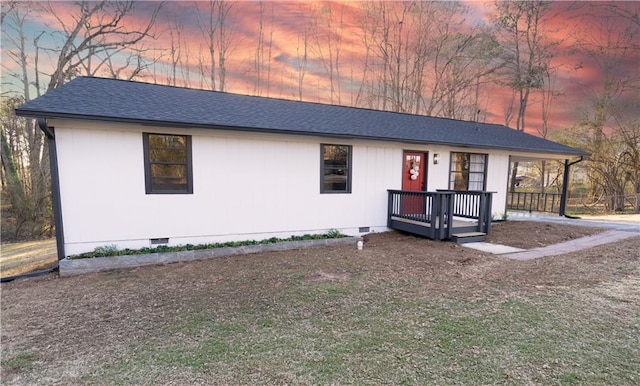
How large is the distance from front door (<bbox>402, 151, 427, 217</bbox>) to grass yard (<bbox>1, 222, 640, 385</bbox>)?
2.65 m

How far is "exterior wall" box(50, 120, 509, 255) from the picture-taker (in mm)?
5211

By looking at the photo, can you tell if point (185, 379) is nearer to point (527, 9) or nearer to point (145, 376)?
point (145, 376)

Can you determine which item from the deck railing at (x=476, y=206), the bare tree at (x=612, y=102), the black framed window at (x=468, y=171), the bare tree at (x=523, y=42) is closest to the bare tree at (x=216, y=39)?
the black framed window at (x=468, y=171)

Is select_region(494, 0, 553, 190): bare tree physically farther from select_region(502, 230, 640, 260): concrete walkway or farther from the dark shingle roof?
select_region(502, 230, 640, 260): concrete walkway

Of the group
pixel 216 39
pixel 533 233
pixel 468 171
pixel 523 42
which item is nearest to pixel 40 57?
pixel 216 39

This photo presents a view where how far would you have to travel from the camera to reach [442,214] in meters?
6.59

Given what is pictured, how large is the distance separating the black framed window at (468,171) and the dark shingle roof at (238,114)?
0.57m

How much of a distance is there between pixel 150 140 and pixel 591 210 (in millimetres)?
19569

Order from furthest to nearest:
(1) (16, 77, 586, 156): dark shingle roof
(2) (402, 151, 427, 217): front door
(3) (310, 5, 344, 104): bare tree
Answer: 1. (3) (310, 5, 344, 104): bare tree
2. (2) (402, 151, 427, 217): front door
3. (1) (16, 77, 586, 156): dark shingle roof

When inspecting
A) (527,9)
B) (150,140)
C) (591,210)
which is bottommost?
(591,210)

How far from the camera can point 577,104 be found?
15.7 metres

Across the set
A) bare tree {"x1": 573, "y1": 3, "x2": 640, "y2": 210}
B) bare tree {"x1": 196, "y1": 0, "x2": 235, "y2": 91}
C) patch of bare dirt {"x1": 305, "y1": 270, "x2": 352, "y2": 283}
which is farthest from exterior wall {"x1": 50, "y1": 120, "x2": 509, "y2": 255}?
bare tree {"x1": 573, "y1": 3, "x2": 640, "y2": 210}

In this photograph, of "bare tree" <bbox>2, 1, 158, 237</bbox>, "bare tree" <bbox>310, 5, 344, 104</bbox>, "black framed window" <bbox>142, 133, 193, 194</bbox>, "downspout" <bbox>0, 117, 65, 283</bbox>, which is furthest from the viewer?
"bare tree" <bbox>310, 5, 344, 104</bbox>

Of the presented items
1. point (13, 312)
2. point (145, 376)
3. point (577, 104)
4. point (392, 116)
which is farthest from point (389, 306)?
point (577, 104)
